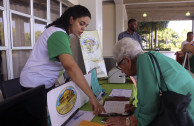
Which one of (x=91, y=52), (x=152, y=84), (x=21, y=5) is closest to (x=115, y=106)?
(x=152, y=84)

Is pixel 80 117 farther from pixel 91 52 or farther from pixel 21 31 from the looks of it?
pixel 91 52

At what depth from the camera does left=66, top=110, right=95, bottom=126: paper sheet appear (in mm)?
1151

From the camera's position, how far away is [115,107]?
140 cm

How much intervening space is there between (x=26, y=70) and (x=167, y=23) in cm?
2105

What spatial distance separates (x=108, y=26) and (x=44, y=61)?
6.06 metres

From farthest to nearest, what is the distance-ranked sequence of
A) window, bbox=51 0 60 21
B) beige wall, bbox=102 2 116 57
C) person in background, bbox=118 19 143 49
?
beige wall, bbox=102 2 116 57, person in background, bbox=118 19 143 49, window, bbox=51 0 60 21

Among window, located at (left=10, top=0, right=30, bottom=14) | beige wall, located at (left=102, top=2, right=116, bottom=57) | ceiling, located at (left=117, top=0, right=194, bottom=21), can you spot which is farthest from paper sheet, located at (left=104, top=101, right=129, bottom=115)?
ceiling, located at (left=117, top=0, right=194, bottom=21)

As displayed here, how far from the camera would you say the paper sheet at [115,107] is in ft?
4.38

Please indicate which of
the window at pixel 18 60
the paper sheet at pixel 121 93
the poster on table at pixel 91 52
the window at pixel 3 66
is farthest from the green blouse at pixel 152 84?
the poster on table at pixel 91 52

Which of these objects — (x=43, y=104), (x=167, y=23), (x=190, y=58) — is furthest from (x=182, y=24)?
(x=43, y=104)

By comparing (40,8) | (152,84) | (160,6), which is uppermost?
(160,6)

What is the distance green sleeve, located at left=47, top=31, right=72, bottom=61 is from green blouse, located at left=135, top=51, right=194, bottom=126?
0.49 m

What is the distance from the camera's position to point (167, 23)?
19.8 m

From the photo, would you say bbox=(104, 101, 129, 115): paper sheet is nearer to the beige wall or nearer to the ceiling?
the beige wall
